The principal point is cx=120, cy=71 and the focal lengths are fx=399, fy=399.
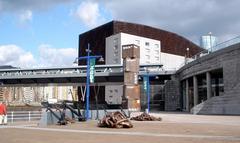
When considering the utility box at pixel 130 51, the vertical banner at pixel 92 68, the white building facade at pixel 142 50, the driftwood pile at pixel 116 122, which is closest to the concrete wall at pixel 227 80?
the utility box at pixel 130 51

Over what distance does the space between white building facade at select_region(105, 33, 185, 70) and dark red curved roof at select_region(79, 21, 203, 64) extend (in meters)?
2.37

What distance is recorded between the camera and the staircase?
137 ft

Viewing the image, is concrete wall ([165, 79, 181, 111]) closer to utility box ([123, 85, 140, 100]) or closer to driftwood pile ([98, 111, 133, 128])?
utility box ([123, 85, 140, 100])

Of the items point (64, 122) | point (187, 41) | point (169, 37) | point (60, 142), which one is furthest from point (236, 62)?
point (187, 41)

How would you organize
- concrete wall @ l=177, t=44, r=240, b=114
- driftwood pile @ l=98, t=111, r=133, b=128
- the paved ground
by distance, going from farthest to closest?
concrete wall @ l=177, t=44, r=240, b=114 → driftwood pile @ l=98, t=111, r=133, b=128 → the paved ground

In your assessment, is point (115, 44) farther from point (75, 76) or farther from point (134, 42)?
point (75, 76)

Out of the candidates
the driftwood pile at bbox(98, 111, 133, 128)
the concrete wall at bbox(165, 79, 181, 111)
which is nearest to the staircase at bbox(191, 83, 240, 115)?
the driftwood pile at bbox(98, 111, 133, 128)

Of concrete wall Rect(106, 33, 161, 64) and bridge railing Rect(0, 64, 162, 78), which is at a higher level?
concrete wall Rect(106, 33, 161, 64)

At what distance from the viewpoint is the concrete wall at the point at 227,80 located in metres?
42.5

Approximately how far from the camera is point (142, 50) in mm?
121125

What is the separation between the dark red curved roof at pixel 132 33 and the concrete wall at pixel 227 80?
67986 mm

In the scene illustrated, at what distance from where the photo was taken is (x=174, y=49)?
134 metres

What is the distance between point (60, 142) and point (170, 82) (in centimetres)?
6593

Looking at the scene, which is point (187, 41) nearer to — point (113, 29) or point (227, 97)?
point (113, 29)
